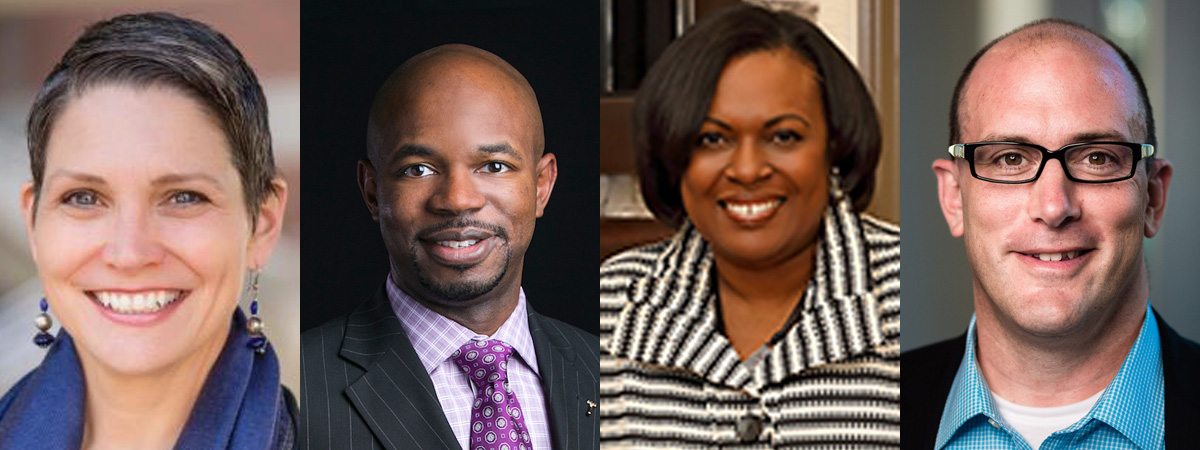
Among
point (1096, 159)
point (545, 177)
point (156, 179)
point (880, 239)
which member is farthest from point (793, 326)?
point (156, 179)

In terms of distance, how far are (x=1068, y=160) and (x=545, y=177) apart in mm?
1423

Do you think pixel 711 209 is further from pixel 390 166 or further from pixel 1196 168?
pixel 1196 168

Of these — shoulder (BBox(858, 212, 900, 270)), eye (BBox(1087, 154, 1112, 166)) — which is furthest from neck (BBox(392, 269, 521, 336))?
eye (BBox(1087, 154, 1112, 166))

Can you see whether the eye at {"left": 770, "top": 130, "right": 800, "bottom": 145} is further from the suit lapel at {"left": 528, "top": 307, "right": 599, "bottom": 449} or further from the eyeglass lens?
the suit lapel at {"left": 528, "top": 307, "right": 599, "bottom": 449}

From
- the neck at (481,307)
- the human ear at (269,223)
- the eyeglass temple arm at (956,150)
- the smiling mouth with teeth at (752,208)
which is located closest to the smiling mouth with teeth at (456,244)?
the neck at (481,307)

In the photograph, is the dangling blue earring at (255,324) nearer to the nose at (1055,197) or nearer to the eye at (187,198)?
the eye at (187,198)

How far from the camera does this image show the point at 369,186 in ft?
12.0

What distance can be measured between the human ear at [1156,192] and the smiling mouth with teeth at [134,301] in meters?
2.72

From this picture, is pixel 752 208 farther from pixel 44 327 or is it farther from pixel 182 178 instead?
pixel 44 327

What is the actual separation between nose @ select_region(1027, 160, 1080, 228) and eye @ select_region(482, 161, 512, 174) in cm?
143

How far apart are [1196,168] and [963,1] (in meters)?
0.80

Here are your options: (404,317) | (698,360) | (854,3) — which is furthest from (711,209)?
(404,317)

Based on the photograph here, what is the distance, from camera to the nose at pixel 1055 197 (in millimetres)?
3398

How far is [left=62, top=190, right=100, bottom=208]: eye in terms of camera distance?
355 centimetres
